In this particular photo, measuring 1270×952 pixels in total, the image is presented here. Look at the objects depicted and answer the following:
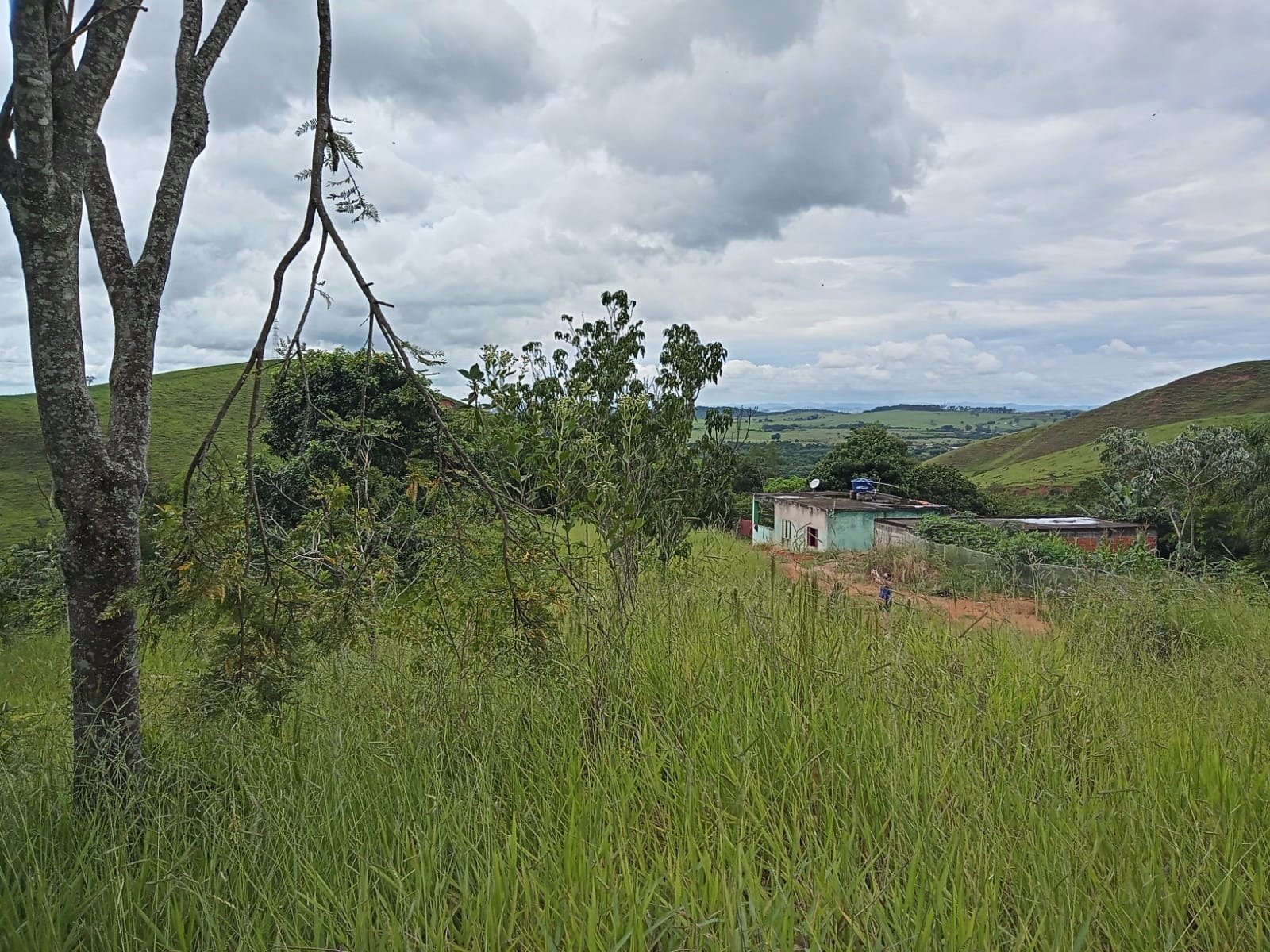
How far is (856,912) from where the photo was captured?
1.68m

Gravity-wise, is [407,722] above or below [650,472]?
below

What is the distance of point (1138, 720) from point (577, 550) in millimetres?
2932

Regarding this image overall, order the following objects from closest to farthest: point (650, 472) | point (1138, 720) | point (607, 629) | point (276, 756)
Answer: point (276, 756), point (1138, 720), point (607, 629), point (650, 472)

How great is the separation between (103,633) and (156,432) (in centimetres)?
4694

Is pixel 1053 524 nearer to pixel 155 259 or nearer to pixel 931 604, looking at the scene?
pixel 931 604

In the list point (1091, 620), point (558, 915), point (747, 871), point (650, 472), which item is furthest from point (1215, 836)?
point (650, 472)

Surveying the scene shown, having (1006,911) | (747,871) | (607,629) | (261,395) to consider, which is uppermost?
(261,395)

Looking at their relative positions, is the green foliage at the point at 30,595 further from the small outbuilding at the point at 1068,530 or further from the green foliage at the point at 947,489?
the green foliage at the point at 947,489

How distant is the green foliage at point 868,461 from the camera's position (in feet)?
158

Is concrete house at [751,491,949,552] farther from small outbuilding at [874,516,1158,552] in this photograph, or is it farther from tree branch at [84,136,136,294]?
tree branch at [84,136,136,294]

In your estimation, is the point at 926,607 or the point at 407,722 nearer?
the point at 407,722

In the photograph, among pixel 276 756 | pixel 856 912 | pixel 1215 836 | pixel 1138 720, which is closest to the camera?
pixel 856 912

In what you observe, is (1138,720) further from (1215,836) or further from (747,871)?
(747,871)

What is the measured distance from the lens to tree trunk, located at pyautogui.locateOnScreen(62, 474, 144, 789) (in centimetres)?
224
